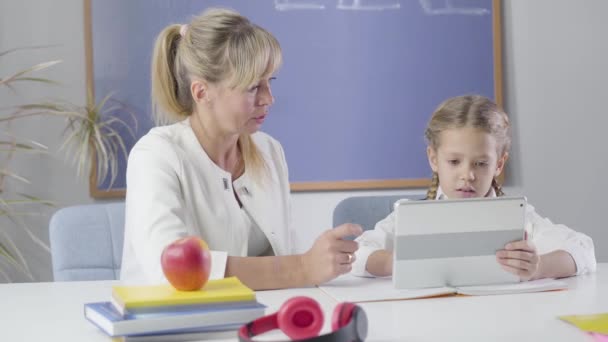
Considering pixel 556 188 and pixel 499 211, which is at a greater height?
pixel 499 211

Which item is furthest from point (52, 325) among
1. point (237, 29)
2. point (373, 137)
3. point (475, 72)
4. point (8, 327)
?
point (475, 72)

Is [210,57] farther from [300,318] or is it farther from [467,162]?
[300,318]

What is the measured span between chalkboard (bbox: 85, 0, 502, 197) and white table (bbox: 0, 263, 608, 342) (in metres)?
1.58

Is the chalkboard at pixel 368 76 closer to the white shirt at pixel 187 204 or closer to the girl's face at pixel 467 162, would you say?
the white shirt at pixel 187 204

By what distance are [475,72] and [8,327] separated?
2357 millimetres

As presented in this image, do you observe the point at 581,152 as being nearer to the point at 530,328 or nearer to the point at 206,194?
the point at 206,194

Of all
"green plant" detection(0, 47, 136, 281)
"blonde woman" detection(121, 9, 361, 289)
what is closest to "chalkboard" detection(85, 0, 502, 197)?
"green plant" detection(0, 47, 136, 281)

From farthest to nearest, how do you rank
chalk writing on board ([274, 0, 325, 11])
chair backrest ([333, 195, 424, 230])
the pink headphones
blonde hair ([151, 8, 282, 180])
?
chalk writing on board ([274, 0, 325, 11]) → chair backrest ([333, 195, 424, 230]) → blonde hair ([151, 8, 282, 180]) → the pink headphones

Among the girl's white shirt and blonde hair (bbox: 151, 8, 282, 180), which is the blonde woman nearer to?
blonde hair (bbox: 151, 8, 282, 180)

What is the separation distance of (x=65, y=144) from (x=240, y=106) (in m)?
1.35

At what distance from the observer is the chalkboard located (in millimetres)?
3219

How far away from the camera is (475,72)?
10.8ft

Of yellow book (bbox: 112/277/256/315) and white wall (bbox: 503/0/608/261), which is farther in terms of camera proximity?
white wall (bbox: 503/0/608/261)

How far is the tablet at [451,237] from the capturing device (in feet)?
5.00
